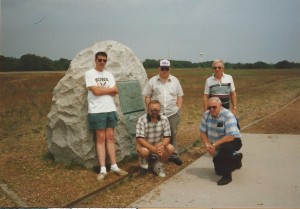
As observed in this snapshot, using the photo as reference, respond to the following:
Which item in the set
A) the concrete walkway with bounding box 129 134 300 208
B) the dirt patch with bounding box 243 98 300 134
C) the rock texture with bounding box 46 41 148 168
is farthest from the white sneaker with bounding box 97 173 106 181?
the dirt patch with bounding box 243 98 300 134

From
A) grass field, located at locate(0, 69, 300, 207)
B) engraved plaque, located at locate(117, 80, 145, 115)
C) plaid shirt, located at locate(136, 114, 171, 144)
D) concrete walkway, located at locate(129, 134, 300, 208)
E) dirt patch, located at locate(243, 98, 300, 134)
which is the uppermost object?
engraved plaque, located at locate(117, 80, 145, 115)

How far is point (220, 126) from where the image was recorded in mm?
5633

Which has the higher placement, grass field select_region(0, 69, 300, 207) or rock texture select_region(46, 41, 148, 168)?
rock texture select_region(46, 41, 148, 168)

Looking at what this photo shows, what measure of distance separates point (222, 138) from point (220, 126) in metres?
0.20

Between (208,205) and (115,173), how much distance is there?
1815 millimetres

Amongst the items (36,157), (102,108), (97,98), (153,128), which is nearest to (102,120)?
(102,108)

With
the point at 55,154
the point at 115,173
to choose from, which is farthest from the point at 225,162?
the point at 55,154

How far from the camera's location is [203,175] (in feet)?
19.5

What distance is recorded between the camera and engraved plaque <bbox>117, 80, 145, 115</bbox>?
22.3 ft

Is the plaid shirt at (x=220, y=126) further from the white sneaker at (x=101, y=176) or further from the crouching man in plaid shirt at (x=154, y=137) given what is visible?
the white sneaker at (x=101, y=176)

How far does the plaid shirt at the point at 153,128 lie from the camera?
590cm

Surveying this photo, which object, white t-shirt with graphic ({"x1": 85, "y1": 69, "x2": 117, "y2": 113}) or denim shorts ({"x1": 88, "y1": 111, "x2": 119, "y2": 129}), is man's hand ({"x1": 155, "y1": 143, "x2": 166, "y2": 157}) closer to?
denim shorts ({"x1": 88, "y1": 111, "x2": 119, "y2": 129})

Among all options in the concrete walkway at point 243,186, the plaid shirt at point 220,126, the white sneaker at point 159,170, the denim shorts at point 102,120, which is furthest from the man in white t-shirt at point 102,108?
the plaid shirt at point 220,126

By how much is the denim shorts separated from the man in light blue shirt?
53.6 inches
